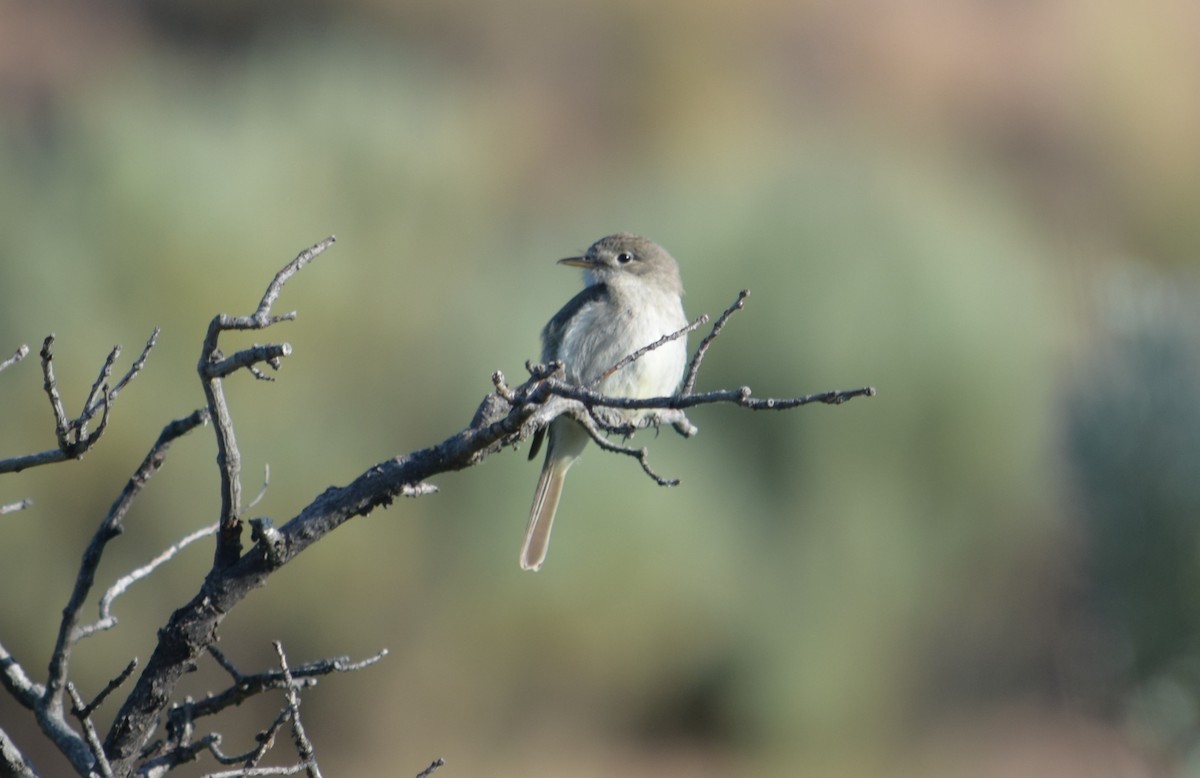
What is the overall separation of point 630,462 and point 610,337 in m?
5.84

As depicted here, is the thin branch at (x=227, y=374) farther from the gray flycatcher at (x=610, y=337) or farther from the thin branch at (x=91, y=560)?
the gray flycatcher at (x=610, y=337)

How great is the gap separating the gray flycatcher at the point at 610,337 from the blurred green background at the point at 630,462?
12.3 feet

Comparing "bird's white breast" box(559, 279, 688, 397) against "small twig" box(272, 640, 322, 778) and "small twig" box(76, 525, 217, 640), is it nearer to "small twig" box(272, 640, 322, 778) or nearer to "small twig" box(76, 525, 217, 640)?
"small twig" box(76, 525, 217, 640)

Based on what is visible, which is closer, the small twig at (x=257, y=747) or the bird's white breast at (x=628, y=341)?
the small twig at (x=257, y=747)

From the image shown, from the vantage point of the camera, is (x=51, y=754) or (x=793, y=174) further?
(x=793, y=174)

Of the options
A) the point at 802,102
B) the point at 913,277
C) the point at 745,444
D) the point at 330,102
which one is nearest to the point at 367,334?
the point at 330,102

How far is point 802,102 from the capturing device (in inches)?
942

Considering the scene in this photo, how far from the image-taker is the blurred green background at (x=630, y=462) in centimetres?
978

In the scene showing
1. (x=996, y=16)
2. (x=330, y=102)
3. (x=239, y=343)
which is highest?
(x=996, y=16)

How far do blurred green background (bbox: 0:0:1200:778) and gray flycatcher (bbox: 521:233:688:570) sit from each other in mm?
3756

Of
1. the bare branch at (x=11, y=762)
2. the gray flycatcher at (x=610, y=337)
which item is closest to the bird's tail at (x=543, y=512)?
the gray flycatcher at (x=610, y=337)

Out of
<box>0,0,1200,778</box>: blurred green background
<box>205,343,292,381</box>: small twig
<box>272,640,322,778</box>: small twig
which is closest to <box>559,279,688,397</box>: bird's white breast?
<box>272,640,322,778</box>: small twig

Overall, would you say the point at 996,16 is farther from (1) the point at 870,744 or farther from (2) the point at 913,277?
(1) the point at 870,744

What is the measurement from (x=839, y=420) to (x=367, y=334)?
13.1 feet
